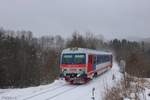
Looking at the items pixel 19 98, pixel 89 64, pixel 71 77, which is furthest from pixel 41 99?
pixel 89 64

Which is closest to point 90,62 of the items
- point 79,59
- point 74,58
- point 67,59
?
point 79,59

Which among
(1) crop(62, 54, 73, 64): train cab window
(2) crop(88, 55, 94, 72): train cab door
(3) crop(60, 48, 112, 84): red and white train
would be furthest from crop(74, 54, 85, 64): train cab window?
(2) crop(88, 55, 94, 72): train cab door

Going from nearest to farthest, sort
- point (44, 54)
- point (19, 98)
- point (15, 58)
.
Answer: point (19, 98), point (15, 58), point (44, 54)

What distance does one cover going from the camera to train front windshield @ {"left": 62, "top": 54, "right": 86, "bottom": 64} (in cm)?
2568

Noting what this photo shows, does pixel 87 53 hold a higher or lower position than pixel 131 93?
higher

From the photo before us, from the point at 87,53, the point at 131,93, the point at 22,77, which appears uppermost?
the point at 87,53

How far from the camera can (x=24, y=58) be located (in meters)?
65.8

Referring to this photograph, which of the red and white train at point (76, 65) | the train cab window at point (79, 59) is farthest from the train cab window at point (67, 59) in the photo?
the train cab window at point (79, 59)

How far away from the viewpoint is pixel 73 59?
25.9 metres

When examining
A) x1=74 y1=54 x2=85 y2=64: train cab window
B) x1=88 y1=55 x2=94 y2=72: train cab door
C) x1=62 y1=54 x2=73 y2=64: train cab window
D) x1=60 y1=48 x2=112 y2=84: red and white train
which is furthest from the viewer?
x1=88 y1=55 x2=94 y2=72: train cab door

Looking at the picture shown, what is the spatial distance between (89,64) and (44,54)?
65.1 metres

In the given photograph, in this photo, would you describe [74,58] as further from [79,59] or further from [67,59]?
[67,59]

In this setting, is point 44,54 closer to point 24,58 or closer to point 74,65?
point 24,58

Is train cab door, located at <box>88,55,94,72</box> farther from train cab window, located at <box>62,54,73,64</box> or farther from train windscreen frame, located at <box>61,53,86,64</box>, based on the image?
train cab window, located at <box>62,54,73,64</box>
